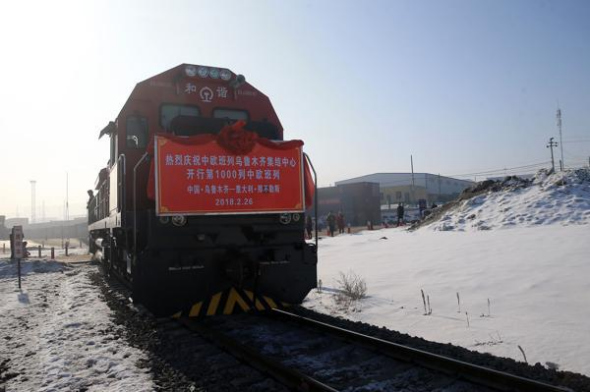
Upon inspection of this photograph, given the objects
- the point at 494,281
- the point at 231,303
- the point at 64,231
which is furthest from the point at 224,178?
the point at 64,231

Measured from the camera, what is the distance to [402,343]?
5359 mm

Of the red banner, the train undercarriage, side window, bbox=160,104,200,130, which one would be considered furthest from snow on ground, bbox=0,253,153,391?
side window, bbox=160,104,200,130

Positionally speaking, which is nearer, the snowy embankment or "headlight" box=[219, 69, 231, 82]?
"headlight" box=[219, 69, 231, 82]

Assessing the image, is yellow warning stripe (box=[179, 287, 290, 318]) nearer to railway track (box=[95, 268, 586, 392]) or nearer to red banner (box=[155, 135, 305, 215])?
railway track (box=[95, 268, 586, 392])

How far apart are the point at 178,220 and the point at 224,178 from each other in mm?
814

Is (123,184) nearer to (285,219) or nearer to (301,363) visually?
(285,219)

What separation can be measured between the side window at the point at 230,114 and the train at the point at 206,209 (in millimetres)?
619

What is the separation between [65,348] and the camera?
5852 mm

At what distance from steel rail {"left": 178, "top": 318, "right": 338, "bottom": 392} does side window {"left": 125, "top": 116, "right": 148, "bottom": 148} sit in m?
2.98

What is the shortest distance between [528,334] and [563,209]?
12.1m

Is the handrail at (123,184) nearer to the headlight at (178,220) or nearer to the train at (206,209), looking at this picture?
the train at (206,209)

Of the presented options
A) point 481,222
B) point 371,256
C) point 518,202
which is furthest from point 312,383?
point 518,202

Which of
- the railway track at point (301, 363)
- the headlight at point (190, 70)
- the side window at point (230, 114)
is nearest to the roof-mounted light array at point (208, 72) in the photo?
the headlight at point (190, 70)

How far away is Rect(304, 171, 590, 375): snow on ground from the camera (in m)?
5.53
